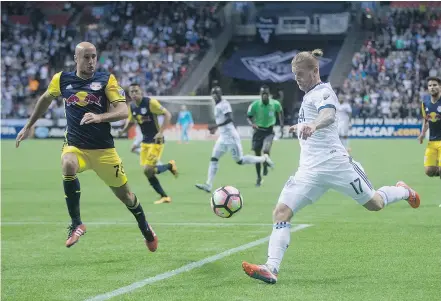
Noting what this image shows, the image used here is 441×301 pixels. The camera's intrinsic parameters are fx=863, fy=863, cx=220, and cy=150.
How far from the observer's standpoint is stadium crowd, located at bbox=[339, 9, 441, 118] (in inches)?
1810

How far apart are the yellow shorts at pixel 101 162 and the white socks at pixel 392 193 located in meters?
3.03

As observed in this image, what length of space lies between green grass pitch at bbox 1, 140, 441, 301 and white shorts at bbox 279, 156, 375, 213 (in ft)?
2.54

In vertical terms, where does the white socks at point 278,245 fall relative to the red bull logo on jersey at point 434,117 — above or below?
above

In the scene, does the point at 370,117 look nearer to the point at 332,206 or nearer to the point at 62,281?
the point at 332,206

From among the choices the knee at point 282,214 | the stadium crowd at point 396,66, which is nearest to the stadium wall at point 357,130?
the stadium crowd at point 396,66

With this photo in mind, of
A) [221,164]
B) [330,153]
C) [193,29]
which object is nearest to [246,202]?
[330,153]

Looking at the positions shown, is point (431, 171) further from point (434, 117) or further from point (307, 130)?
point (307, 130)

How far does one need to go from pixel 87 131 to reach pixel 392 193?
357 centimetres

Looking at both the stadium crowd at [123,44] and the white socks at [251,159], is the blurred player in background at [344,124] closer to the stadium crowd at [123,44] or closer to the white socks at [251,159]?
the white socks at [251,159]

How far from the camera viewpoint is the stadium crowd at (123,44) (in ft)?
167

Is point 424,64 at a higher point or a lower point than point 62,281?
lower

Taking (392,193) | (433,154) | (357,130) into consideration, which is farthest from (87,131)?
(357,130)

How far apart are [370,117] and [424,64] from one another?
521 cm

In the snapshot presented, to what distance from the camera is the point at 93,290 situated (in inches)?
313
